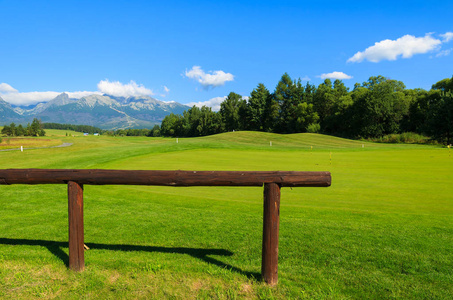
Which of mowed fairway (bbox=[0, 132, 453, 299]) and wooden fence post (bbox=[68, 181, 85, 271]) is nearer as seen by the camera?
mowed fairway (bbox=[0, 132, 453, 299])

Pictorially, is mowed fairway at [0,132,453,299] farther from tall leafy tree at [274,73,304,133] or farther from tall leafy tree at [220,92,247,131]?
tall leafy tree at [220,92,247,131]

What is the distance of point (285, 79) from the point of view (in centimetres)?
8762

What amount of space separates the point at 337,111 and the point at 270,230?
7705 cm

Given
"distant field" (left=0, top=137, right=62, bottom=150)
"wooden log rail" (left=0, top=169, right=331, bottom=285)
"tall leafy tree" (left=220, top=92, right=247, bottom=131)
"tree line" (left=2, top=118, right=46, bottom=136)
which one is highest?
"tall leafy tree" (left=220, top=92, right=247, bottom=131)

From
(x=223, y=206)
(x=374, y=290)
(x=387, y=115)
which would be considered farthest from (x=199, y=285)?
(x=387, y=115)

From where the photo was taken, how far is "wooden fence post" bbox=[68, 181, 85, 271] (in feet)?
12.9

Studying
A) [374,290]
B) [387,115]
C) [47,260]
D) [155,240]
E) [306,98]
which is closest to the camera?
[374,290]

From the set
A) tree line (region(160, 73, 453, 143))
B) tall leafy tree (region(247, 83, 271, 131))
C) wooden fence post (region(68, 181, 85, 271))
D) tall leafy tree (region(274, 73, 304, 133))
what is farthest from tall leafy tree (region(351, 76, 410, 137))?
wooden fence post (region(68, 181, 85, 271))

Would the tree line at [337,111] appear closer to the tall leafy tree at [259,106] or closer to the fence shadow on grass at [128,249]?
the tall leafy tree at [259,106]

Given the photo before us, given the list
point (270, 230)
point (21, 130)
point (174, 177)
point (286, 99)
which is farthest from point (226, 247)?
point (21, 130)

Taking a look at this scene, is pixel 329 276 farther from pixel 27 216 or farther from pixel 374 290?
pixel 27 216

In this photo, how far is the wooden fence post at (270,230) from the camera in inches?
142

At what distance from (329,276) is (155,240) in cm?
315

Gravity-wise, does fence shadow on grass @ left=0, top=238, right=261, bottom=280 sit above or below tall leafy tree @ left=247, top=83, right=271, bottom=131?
below
